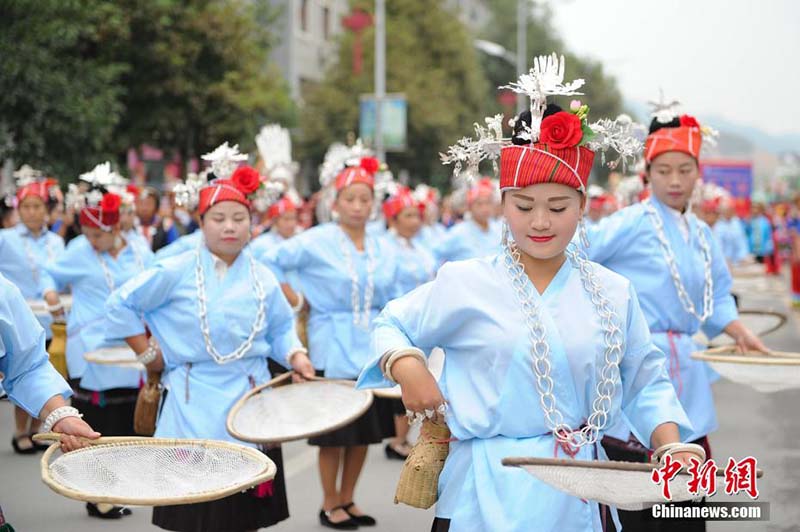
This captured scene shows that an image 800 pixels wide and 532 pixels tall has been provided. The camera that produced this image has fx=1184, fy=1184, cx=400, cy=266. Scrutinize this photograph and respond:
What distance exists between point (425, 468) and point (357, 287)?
14.0ft

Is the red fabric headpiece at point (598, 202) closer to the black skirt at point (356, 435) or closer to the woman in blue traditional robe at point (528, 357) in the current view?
the black skirt at point (356, 435)

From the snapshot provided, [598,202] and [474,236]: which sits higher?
[598,202]

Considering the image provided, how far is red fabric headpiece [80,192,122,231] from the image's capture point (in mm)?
8117

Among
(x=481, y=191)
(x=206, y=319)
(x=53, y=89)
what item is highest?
(x=53, y=89)

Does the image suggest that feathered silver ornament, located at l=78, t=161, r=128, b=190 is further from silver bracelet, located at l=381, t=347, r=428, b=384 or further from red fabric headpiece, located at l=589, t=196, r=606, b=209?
red fabric headpiece, located at l=589, t=196, r=606, b=209

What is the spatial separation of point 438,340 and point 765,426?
7.69 meters

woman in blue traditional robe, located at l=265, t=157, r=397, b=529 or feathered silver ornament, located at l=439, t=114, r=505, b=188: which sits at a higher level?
feathered silver ornament, located at l=439, t=114, r=505, b=188

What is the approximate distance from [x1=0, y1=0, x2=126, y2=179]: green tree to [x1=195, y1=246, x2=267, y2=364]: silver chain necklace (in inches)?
358

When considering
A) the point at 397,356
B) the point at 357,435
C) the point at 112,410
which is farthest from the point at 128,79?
the point at 397,356

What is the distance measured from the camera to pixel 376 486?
26.8 ft

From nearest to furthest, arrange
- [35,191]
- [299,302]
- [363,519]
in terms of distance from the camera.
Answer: [363,519]
[299,302]
[35,191]

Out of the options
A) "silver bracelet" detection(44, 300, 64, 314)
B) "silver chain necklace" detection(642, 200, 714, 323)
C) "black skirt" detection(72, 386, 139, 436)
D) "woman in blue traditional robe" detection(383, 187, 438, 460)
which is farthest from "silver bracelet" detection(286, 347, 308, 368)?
"woman in blue traditional robe" detection(383, 187, 438, 460)

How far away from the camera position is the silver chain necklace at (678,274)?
5.84m

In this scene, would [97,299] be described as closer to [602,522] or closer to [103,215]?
[103,215]
